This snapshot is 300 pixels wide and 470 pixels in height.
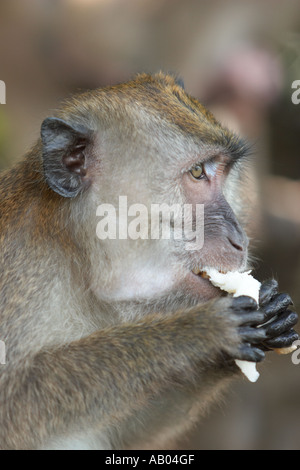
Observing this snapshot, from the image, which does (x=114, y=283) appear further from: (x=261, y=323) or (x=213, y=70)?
(x=213, y=70)

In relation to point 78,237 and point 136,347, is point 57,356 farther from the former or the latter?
point 78,237

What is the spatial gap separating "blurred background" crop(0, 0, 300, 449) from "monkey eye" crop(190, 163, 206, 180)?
2.46m

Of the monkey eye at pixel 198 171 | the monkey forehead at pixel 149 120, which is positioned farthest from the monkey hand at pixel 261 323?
the monkey forehead at pixel 149 120

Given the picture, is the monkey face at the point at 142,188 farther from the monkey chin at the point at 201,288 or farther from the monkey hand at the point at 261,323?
the monkey hand at the point at 261,323

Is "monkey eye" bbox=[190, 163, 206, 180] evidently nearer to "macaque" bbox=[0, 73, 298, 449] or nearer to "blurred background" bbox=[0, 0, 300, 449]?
"macaque" bbox=[0, 73, 298, 449]

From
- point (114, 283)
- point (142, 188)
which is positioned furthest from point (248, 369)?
point (142, 188)

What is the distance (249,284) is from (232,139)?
0.69 meters

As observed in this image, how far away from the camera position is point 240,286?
8.17 ft

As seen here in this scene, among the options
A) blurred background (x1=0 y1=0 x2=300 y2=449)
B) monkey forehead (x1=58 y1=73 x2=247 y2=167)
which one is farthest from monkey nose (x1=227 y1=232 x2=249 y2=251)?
blurred background (x1=0 y1=0 x2=300 y2=449)

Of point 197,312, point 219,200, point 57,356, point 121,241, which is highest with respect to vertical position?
point 219,200

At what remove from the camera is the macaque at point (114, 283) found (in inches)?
95.0

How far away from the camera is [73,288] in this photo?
263 cm

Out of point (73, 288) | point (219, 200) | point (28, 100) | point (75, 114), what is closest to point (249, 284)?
point (219, 200)

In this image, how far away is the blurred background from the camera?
552 cm
